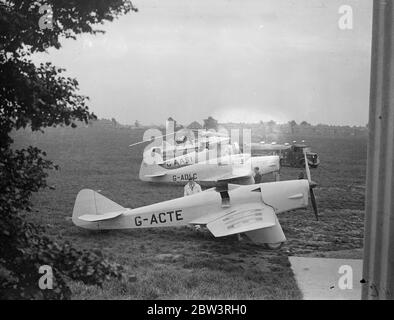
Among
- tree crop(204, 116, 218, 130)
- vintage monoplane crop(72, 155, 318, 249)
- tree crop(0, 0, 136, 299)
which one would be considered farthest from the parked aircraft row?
tree crop(204, 116, 218, 130)

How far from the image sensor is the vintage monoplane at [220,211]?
2.79 m

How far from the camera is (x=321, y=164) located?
340 centimetres

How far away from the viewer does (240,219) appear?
11.3 ft

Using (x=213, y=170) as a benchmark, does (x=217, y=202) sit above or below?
below

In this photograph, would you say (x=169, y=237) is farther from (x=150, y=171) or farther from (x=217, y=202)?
(x=217, y=202)

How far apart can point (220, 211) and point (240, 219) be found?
9.8 inches

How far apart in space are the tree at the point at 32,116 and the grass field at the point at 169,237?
4.4 inches

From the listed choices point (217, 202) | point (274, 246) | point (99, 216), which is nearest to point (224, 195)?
point (217, 202)

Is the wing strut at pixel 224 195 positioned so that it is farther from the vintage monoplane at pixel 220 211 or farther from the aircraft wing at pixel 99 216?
the aircraft wing at pixel 99 216

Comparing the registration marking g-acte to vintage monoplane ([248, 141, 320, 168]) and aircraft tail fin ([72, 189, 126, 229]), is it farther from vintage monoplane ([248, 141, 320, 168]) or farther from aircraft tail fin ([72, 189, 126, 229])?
vintage monoplane ([248, 141, 320, 168])

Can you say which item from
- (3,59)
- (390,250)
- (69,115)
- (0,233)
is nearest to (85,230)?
(0,233)

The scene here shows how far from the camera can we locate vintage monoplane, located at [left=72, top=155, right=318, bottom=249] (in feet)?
9.14
